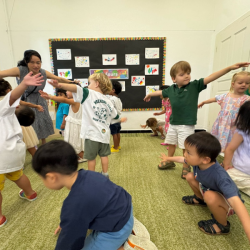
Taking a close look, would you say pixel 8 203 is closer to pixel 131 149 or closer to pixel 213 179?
pixel 213 179

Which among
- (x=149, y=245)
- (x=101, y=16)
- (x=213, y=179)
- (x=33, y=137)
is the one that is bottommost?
(x=149, y=245)

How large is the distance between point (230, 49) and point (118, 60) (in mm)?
2282

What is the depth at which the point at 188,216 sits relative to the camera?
117 centimetres

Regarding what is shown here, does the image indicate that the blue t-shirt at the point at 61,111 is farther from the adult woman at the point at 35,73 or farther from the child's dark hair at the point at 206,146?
the child's dark hair at the point at 206,146

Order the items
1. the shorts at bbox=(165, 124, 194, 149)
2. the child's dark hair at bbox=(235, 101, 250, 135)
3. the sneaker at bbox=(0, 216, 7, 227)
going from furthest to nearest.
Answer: the shorts at bbox=(165, 124, 194, 149), the child's dark hair at bbox=(235, 101, 250, 135), the sneaker at bbox=(0, 216, 7, 227)

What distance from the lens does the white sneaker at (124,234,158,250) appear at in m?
0.83

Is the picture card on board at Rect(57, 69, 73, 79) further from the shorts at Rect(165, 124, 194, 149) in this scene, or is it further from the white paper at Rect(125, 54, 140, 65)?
the shorts at Rect(165, 124, 194, 149)

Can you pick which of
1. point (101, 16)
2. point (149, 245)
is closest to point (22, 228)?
point (149, 245)

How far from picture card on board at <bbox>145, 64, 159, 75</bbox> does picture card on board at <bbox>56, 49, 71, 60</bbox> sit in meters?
1.85

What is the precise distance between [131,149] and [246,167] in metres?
1.68

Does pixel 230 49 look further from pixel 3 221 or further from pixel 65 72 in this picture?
pixel 3 221

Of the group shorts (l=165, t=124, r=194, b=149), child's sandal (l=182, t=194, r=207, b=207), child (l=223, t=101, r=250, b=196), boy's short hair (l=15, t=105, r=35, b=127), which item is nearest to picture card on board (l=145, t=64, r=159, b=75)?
shorts (l=165, t=124, r=194, b=149)

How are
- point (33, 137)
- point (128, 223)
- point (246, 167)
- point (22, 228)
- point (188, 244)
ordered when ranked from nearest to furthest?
point (128, 223), point (188, 244), point (22, 228), point (246, 167), point (33, 137)

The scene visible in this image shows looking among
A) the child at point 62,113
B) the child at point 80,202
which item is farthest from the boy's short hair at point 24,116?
the child at point 62,113
